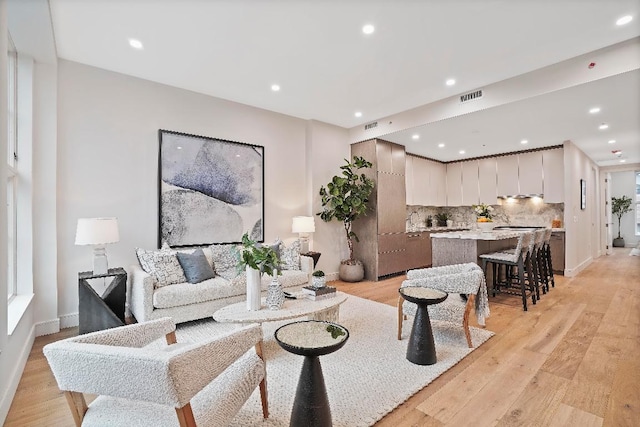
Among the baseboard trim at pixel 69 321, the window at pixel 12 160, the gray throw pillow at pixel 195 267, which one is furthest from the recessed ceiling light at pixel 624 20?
the baseboard trim at pixel 69 321

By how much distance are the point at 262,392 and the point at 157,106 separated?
12.2 ft

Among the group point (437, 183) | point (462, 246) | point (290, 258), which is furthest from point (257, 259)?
point (437, 183)

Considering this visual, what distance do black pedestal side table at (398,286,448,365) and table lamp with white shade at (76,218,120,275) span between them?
298 cm

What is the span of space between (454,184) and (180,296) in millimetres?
6968

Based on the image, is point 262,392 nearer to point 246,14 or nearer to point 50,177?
point 246,14

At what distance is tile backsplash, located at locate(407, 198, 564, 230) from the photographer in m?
6.82

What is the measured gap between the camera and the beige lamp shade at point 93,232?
3.07 m

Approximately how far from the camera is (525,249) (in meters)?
4.16

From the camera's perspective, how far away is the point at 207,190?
4383 mm

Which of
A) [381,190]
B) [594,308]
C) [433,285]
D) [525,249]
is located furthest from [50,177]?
[594,308]

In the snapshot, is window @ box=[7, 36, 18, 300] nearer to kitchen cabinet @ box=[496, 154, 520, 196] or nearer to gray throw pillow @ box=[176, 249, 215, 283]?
gray throw pillow @ box=[176, 249, 215, 283]

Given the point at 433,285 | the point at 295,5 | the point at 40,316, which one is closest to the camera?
the point at 295,5

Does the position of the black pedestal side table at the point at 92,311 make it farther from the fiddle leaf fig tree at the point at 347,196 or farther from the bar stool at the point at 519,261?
the bar stool at the point at 519,261

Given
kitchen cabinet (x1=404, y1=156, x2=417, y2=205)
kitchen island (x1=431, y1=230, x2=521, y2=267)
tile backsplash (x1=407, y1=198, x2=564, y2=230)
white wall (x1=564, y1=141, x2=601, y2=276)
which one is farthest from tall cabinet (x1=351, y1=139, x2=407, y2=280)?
white wall (x1=564, y1=141, x2=601, y2=276)
